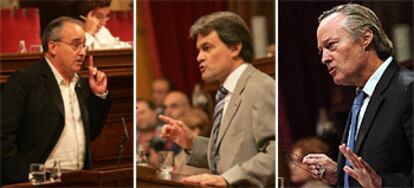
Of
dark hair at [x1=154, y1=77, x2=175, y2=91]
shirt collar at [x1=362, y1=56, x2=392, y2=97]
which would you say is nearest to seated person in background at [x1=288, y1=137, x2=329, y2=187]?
shirt collar at [x1=362, y1=56, x2=392, y2=97]

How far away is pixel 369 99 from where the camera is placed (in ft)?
17.1

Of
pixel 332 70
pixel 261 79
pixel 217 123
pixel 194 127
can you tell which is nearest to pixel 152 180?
pixel 194 127

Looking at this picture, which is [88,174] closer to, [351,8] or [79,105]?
[79,105]

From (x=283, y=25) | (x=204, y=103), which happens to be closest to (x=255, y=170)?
(x=204, y=103)

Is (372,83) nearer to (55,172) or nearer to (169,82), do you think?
(169,82)

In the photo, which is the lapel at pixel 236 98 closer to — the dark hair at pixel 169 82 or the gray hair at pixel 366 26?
the dark hair at pixel 169 82

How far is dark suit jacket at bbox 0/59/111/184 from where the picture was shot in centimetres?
595

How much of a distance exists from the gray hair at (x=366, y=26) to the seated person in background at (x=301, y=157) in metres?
0.64

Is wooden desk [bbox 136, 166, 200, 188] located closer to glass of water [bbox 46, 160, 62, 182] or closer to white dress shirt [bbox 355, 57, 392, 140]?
glass of water [bbox 46, 160, 62, 182]

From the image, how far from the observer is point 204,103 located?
5801 mm

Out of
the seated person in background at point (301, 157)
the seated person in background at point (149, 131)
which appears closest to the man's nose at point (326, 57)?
the seated person in background at point (301, 157)

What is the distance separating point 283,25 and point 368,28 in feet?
1.82

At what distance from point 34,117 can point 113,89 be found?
519 mm

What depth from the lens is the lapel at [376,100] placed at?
514 cm
